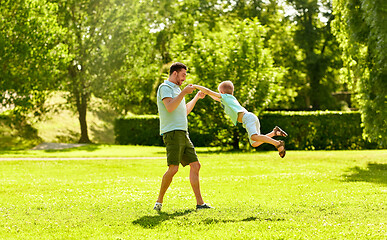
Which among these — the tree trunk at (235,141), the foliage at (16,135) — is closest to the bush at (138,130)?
the foliage at (16,135)

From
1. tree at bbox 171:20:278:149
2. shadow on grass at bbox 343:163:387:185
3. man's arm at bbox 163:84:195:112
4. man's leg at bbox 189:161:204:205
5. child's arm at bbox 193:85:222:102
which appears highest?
tree at bbox 171:20:278:149

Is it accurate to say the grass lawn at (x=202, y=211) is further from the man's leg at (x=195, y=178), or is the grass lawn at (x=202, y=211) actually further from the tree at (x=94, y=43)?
the tree at (x=94, y=43)

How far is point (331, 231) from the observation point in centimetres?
645

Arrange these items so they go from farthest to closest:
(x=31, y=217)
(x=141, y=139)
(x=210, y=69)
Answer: (x=141, y=139) → (x=210, y=69) → (x=31, y=217)

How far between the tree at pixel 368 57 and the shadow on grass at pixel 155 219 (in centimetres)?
1085

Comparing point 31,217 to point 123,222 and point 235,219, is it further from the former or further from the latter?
point 235,219

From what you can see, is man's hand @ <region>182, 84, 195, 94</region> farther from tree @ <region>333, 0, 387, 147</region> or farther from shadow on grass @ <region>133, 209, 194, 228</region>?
tree @ <region>333, 0, 387, 147</region>

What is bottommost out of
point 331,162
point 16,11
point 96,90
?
point 331,162

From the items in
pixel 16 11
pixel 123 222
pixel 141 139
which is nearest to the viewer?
pixel 123 222

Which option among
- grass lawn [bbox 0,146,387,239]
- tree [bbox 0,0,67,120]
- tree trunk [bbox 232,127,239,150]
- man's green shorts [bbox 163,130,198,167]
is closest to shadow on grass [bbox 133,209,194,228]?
grass lawn [bbox 0,146,387,239]

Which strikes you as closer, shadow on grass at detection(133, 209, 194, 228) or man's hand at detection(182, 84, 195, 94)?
shadow on grass at detection(133, 209, 194, 228)

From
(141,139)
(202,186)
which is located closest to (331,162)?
(202,186)

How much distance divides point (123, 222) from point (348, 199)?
171 inches

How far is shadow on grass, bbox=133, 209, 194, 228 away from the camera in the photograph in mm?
7055
